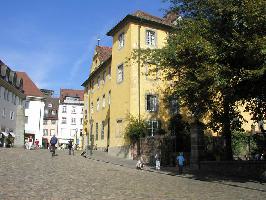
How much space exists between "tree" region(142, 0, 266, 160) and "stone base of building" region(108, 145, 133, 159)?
13.7m

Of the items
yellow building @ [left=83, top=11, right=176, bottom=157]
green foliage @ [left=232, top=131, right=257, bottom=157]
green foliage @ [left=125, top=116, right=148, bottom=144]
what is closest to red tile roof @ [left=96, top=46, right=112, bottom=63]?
yellow building @ [left=83, top=11, right=176, bottom=157]

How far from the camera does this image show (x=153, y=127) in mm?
38656

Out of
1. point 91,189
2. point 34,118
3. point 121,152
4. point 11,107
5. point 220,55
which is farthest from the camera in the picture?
point 34,118

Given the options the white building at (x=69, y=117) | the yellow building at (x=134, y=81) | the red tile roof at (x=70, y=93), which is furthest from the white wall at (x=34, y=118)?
the yellow building at (x=134, y=81)

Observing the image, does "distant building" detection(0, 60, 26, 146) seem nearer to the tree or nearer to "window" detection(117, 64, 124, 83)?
"window" detection(117, 64, 124, 83)

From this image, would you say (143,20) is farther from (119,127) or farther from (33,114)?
(33,114)

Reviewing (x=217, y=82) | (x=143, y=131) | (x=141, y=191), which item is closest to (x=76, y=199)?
(x=141, y=191)

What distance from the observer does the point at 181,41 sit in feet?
71.1

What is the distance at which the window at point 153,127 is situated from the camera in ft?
124

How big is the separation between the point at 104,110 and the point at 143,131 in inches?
527

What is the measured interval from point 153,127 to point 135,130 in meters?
3.23

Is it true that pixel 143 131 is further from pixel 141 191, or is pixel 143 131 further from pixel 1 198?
pixel 1 198

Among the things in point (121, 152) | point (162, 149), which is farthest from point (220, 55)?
point (121, 152)

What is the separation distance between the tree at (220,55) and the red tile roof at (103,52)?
28.8 metres
